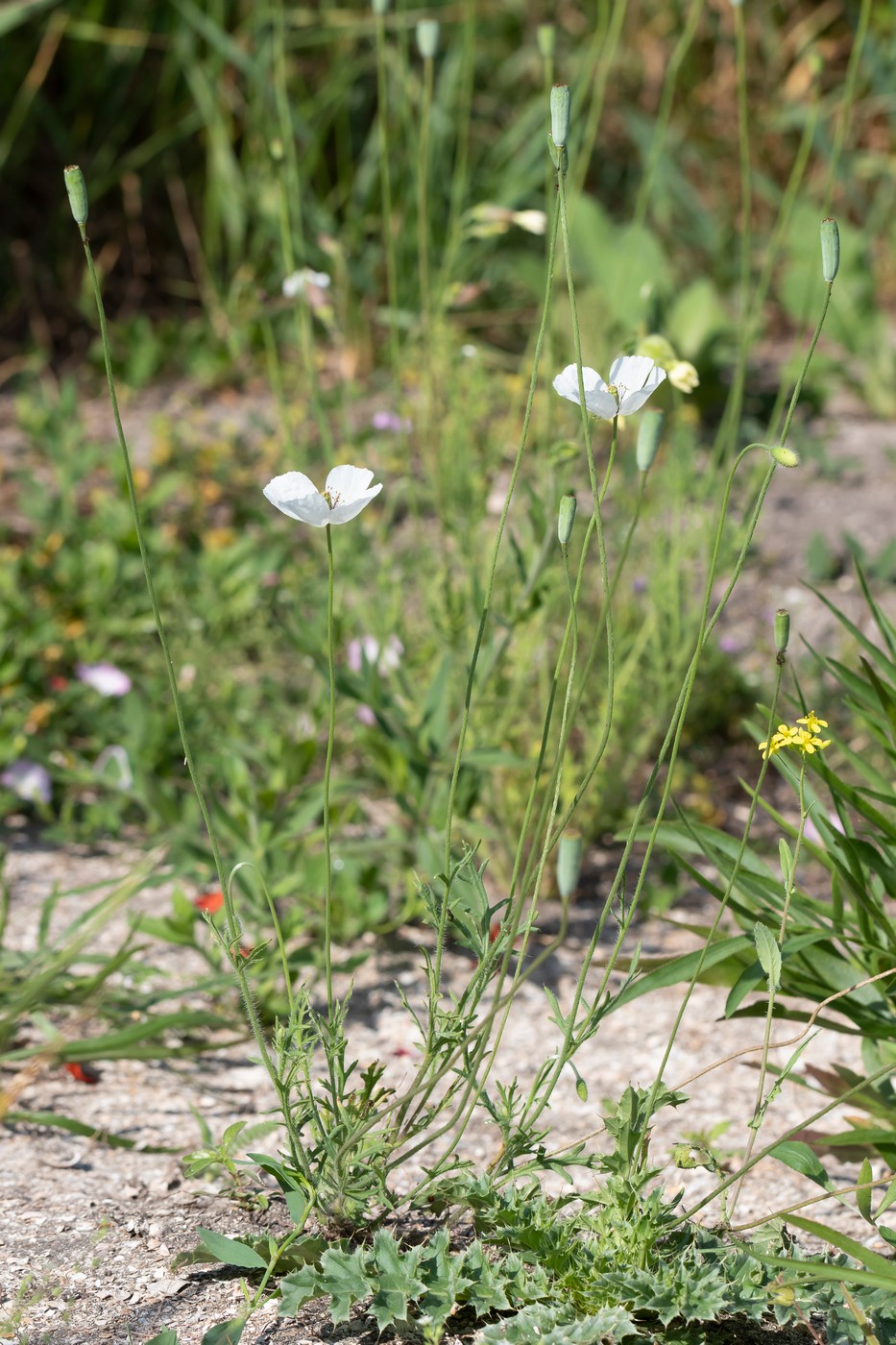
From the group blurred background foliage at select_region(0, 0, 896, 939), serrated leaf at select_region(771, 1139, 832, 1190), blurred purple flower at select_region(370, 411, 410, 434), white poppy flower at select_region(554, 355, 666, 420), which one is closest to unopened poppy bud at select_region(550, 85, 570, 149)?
white poppy flower at select_region(554, 355, 666, 420)

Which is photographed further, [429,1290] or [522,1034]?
[522,1034]

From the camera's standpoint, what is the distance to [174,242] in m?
3.98

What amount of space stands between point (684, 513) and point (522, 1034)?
1.07m

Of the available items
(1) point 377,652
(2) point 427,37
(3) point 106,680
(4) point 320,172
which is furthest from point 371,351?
(2) point 427,37

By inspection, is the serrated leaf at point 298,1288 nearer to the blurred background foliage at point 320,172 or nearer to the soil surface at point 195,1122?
the soil surface at point 195,1122

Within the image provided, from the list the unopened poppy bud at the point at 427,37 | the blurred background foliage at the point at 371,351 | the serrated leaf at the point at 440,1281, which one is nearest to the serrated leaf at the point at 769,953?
the serrated leaf at the point at 440,1281

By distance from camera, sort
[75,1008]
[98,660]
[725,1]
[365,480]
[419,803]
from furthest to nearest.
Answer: [725,1] → [98,660] → [419,803] → [75,1008] → [365,480]

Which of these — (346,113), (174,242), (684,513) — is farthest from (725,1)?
(684,513)

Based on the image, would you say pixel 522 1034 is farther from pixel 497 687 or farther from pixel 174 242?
pixel 174 242

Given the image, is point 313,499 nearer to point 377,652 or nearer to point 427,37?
point 427,37

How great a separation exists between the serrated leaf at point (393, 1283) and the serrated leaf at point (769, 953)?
1.22 feet

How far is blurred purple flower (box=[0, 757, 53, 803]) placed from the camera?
2145 millimetres

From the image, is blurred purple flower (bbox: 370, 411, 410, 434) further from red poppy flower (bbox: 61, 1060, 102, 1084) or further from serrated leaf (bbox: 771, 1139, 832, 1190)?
serrated leaf (bbox: 771, 1139, 832, 1190)

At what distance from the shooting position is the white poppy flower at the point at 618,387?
1082mm
